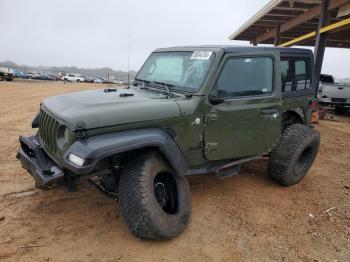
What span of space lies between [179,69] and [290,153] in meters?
1.89

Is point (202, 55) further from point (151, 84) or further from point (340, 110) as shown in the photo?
point (340, 110)

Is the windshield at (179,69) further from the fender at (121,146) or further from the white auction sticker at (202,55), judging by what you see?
the fender at (121,146)

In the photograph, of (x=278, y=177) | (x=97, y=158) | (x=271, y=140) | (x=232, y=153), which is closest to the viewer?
(x=97, y=158)

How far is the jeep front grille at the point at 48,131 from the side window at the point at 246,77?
1777mm

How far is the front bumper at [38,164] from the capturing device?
3197mm

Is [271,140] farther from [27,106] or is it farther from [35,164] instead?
[27,106]

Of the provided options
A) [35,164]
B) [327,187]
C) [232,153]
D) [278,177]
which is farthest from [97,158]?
[327,187]

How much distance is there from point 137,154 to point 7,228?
4.85ft

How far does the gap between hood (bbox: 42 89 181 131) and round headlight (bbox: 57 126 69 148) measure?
0.36ft

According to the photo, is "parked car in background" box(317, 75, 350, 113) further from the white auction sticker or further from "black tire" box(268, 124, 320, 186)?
the white auction sticker

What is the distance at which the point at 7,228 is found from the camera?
11.5 feet

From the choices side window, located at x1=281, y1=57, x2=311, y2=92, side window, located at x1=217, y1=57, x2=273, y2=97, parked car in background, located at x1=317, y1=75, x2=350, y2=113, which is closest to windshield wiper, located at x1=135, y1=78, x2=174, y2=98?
side window, located at x1=217, y1=57, x2=273, y2=97

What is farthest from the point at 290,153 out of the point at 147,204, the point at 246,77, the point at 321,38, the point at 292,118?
the point at 321,38

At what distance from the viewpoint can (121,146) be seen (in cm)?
308
